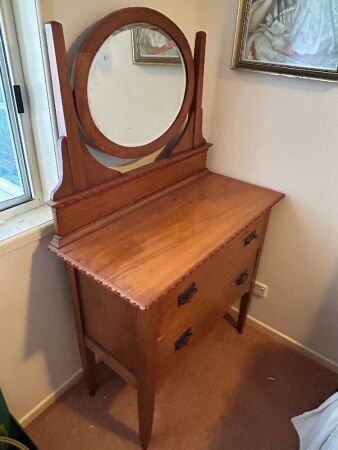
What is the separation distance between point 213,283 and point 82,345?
593 mm

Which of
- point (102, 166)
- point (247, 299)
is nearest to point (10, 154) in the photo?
point (102, 166)

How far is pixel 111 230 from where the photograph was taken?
1.20 m

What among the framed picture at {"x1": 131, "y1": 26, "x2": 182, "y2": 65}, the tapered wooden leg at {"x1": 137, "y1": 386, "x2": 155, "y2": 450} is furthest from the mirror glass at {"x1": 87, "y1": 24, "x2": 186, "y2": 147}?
the tapered wooden leg at {"x1": 137, "y1": 386, "x2": 155, "y2": 450}

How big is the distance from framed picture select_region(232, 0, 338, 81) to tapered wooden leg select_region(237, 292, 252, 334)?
106cm

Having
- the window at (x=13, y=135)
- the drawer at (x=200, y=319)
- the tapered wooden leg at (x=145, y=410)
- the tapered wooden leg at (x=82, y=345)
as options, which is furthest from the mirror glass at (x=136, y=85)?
the tapered wooden leg at (x=145, y=410)

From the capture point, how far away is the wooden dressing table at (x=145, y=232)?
39.6 inches

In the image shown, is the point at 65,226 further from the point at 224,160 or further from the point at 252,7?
the point at 252,7

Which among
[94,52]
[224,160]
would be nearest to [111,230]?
[94,52]

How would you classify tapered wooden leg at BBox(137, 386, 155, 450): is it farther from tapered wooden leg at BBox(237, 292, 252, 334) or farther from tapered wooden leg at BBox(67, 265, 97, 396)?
tapered wooden leg at BBox(237, 292, 252, 334)

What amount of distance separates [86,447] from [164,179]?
115cm

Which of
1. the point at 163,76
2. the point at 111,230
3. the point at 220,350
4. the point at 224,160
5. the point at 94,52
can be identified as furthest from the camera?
the point at 220,350

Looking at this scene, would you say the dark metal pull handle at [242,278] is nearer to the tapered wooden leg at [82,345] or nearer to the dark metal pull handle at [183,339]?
the dark metal pull handle at [183,339]

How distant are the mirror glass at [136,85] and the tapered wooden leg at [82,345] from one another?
52cm

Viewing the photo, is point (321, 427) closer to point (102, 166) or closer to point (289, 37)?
point (102, 166)
